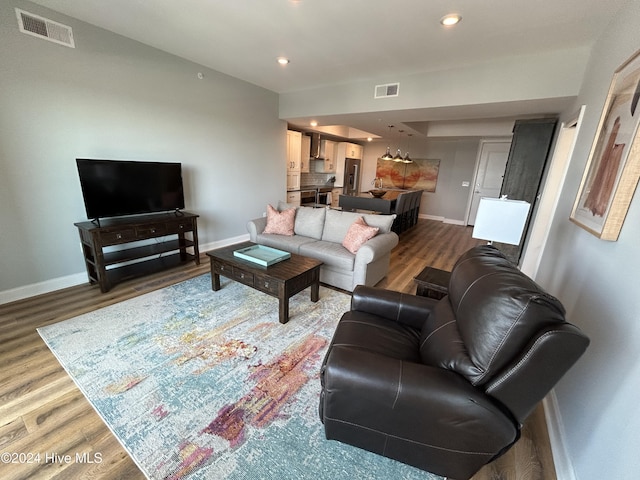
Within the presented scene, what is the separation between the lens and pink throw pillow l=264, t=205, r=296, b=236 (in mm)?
3807

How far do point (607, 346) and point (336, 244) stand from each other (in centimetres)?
257

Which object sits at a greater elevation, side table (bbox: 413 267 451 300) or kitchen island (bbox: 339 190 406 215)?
kitchen island (bbox: 339 190 406 215)

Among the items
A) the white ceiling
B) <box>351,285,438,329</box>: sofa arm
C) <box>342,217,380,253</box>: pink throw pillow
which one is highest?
the white ceiling

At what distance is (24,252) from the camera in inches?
109

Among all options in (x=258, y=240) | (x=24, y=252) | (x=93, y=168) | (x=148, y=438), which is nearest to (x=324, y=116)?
(x=258, y=240)

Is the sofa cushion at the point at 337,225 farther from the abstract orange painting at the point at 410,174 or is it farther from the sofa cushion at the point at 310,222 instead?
the abstract orange painting at the point at 410,174

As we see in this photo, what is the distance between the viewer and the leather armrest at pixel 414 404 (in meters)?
1.07

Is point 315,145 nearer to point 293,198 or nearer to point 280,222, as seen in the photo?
point 293,198

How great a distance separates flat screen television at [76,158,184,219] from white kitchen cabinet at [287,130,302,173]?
2.77 m

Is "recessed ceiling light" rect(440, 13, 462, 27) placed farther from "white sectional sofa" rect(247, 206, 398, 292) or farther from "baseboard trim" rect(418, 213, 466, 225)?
"baseboard trim" rect(418, 213, 466, 225)

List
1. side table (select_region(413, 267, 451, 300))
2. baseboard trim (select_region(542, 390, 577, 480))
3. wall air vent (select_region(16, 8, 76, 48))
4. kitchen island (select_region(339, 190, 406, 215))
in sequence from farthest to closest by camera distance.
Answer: kitchen island (select_region(339, 190, 406, 215)) → wall air vent (select_region(16, 8, 76, 48)) → side table (select_region(413, 267, 451, 300)) → baseboard trim (select_region(542, 390, 577, 480))

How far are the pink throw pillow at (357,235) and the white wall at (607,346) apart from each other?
175cm

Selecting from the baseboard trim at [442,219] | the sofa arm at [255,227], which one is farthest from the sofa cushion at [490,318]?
the baseboard trim at [442,219]

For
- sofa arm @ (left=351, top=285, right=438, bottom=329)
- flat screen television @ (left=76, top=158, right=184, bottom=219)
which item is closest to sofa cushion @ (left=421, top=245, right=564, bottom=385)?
sofa arm @ (left=351, top=285, right=438, bottom=329)
